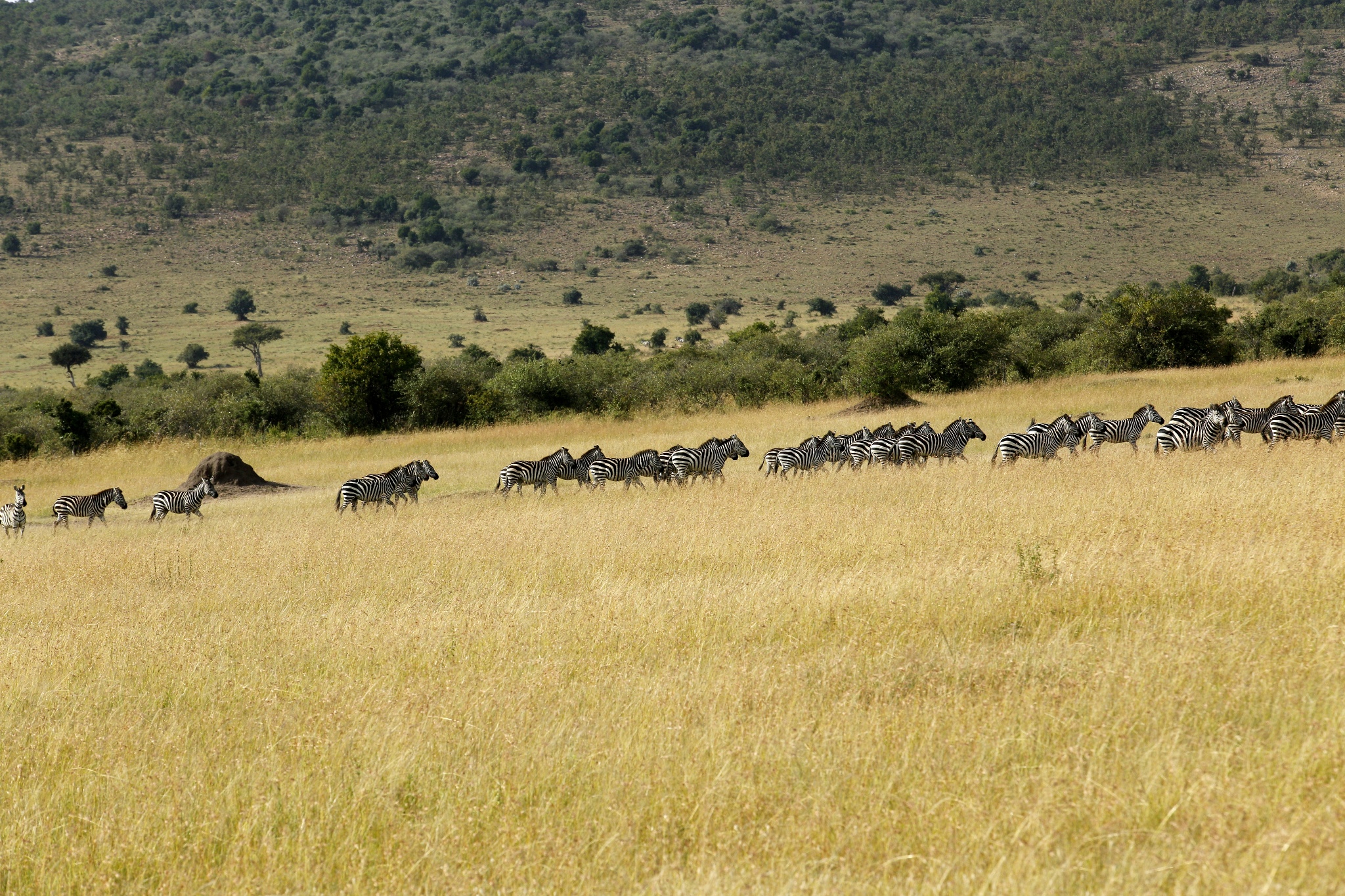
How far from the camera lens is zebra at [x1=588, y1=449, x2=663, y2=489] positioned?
73.6ft

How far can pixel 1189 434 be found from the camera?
21031 mm

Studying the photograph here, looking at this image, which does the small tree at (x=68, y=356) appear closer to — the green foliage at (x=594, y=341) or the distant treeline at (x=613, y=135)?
the green foliage at (x=594, y=341)

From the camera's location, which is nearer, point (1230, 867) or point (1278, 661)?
point (1230, 867)

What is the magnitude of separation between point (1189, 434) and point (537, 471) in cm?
1259

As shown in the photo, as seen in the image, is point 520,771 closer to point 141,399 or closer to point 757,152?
point 141,399

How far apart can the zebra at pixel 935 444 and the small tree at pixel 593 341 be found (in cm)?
4591

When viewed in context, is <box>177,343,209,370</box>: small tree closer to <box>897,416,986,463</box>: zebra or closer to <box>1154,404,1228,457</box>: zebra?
<box>897,416,986,463</box>: zebra

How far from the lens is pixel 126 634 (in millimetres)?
9859

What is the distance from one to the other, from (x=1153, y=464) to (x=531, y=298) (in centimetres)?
10318

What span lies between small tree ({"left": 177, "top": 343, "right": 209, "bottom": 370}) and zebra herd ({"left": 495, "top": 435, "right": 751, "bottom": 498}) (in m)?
64.1

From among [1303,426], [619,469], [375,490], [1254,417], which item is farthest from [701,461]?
[1303,426]

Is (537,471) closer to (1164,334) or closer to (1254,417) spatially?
(1254,417)

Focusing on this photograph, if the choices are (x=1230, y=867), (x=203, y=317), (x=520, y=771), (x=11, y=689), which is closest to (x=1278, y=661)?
(x=1230, y=867)

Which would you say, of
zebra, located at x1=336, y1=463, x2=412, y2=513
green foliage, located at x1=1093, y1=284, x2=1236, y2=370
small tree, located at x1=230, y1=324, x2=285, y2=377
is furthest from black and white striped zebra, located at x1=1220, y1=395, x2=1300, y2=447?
small tree, located at x1=230, y1=324, x2=285, y2=377
